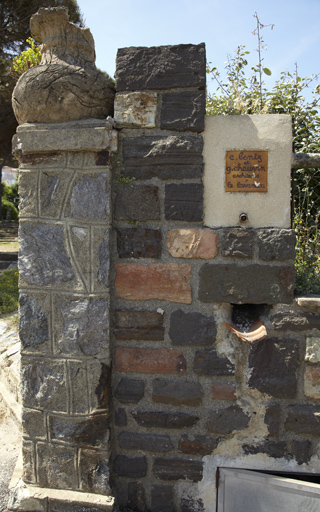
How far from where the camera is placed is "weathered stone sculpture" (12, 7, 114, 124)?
1.63m

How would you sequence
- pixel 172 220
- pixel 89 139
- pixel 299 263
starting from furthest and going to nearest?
1. pixel 299 263
2. pixel 172 220
3. pixel 89 139

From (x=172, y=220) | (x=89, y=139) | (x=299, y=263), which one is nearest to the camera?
(x=89, y=139)

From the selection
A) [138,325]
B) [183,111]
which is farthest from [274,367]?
[183,111]

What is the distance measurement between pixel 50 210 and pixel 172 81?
80 cm

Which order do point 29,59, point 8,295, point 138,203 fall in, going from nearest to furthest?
point 138,203 → point 29,59 → point 8,295

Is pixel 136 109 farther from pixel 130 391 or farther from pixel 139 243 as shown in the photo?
pixel 130 391

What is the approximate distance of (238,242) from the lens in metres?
1.68

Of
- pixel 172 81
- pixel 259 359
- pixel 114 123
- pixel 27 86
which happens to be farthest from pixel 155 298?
pixel 27 86

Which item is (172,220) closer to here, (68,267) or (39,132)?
(68,267)

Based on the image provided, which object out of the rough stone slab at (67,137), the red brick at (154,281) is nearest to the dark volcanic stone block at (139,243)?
the red brick at (154,281)

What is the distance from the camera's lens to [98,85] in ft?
5.54

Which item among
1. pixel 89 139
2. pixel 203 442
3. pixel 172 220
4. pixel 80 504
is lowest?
pixel 80 504

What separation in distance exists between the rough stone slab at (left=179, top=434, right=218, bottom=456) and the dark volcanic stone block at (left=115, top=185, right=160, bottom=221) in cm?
105

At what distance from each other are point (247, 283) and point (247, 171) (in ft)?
1.67
